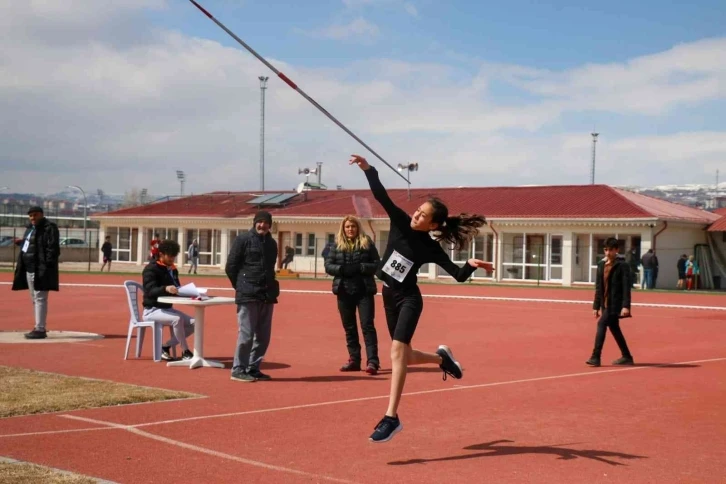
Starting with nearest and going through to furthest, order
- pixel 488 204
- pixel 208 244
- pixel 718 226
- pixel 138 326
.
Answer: pixel 138 326 < pixel 718 226 < pixel 488 204 < pixel 208 244

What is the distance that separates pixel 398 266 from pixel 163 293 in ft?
18.8

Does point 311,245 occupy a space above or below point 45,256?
below

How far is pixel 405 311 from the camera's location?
7.89m

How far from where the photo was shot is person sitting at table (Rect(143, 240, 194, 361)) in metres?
12.8

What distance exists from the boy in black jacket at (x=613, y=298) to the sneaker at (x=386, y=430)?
6.58 m

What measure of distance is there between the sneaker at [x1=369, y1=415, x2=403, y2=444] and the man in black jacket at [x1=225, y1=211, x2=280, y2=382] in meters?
4.03

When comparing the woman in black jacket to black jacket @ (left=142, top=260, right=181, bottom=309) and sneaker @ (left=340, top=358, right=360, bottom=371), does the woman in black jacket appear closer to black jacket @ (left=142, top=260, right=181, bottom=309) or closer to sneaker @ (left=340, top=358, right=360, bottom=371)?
sneaker @ (left=340, top=358, right=360, bottom=371)

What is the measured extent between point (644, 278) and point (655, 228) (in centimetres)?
274

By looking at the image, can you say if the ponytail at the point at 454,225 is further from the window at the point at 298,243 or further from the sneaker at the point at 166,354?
the window at the point at 298,243

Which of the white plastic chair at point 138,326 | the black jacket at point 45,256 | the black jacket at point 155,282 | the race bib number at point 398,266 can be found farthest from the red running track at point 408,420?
the race bib number at point 398,266

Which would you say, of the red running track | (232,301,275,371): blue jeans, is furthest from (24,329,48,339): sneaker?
(232,301,275,371): blue jeans

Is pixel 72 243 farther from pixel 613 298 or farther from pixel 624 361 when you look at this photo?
pixel 624 361

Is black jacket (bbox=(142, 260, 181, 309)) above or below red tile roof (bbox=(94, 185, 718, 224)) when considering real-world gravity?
below

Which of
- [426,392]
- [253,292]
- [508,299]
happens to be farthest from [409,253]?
[508,299]
